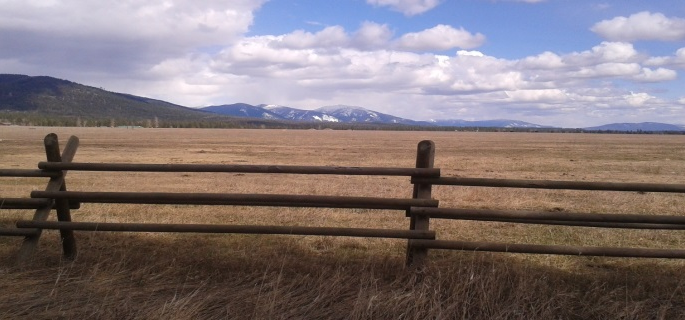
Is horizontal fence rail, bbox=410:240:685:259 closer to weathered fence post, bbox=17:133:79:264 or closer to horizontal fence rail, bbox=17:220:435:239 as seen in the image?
horizontal fence rail, bbox=17:220:435:239

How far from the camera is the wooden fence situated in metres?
5.18

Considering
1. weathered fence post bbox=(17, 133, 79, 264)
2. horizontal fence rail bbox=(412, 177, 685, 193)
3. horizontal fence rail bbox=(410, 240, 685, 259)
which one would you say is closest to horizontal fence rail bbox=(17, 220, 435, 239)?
weathered fence post bbox=(17, 133, 79, 264)

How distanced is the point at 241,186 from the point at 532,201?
9287 mm

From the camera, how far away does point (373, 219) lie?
9977mm

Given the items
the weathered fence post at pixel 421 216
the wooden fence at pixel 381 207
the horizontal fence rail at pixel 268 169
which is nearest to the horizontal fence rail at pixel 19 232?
the wooden fence at pixel 381 207

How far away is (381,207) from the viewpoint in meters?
5.32

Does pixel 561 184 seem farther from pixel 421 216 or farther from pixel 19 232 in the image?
pixel 19 232

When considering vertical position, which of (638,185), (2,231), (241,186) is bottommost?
(241,186)

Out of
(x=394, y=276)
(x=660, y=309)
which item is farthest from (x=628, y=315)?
(x=394, y=276)

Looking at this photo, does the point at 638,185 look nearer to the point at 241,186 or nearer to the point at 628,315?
the point at 628,315

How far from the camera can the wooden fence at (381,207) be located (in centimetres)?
518

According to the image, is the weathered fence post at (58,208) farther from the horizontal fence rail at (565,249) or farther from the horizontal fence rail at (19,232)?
the horizontal fence rail at (565,249)

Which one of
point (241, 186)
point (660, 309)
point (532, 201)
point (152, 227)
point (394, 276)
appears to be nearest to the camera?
point (660, 309)

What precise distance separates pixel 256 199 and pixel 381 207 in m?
1.38
